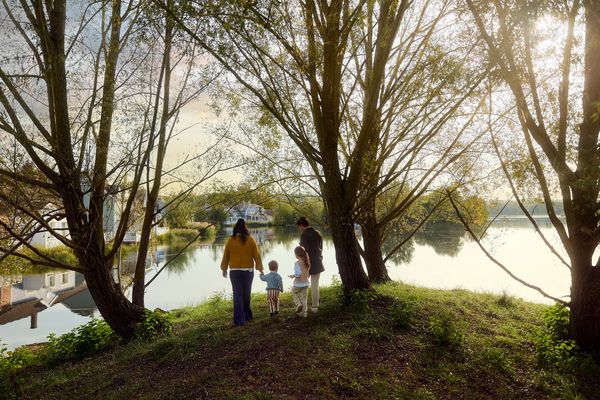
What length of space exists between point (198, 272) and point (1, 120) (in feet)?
60.1

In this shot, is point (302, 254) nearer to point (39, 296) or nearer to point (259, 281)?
point (259, 281)

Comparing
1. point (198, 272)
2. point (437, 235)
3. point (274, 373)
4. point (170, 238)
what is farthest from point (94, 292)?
point (170, 238)

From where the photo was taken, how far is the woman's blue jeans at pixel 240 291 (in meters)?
8.38

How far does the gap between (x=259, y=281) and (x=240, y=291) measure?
10836 mm

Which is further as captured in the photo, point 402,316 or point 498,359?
point 402,316

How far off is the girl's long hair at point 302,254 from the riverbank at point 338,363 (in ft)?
3.28

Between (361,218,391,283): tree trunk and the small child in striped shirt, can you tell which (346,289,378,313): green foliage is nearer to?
the small child in striped shirt

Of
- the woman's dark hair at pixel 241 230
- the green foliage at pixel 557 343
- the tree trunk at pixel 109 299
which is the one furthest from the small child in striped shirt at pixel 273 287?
the green foliage at pixel 557 343

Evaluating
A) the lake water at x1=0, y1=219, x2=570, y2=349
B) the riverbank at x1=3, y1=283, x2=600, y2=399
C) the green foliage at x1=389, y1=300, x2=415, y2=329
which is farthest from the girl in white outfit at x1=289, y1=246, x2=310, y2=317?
the lake water at x1=0, y1=219, x2=570, y2=349

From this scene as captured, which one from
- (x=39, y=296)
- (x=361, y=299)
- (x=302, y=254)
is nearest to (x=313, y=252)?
(x=302, y=254)

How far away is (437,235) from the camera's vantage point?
120 ft

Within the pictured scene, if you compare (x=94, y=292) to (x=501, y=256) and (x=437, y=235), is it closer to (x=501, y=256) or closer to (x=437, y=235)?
(x=501, y=256)

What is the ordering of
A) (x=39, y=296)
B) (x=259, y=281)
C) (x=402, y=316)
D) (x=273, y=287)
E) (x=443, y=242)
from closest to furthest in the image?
(x=402, y=316) → (x=273, y=287) → (x=259, y=281) → (x=39, y=296) → (x=443, y=242)

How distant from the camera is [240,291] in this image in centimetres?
840
